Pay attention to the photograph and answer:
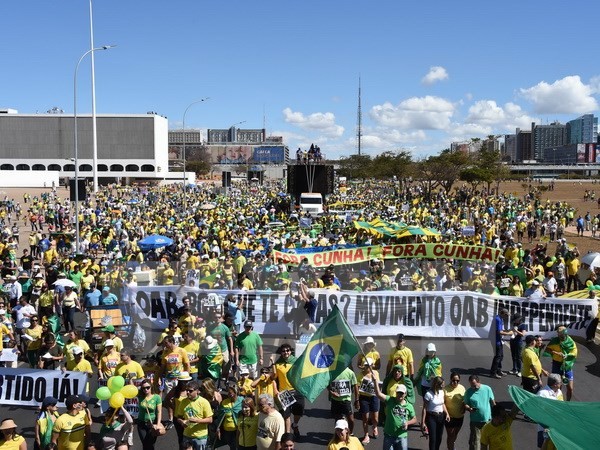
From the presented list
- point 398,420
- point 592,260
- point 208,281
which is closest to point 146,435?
point 398,420

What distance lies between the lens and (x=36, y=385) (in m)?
8.55

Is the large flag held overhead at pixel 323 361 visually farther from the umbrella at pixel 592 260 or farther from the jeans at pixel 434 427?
the umbrella at pixel 592 260

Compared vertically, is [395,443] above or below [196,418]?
below

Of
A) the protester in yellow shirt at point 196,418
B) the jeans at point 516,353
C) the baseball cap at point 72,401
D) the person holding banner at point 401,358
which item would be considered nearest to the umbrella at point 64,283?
the baseball cap at point 72,401

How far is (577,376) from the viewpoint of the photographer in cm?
1112

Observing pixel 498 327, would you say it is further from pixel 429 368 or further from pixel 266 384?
pixel 266 384

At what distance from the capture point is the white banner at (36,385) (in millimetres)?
8414

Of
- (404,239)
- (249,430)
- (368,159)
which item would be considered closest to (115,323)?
(249,430)

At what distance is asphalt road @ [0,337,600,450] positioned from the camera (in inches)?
332

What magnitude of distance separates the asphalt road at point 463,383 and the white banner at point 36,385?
0.52 meters

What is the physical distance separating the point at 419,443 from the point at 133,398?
11.9 ft

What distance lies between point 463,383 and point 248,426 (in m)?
4.64

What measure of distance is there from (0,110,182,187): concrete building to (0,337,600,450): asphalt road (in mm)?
116666

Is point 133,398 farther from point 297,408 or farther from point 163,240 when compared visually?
point 163,240
